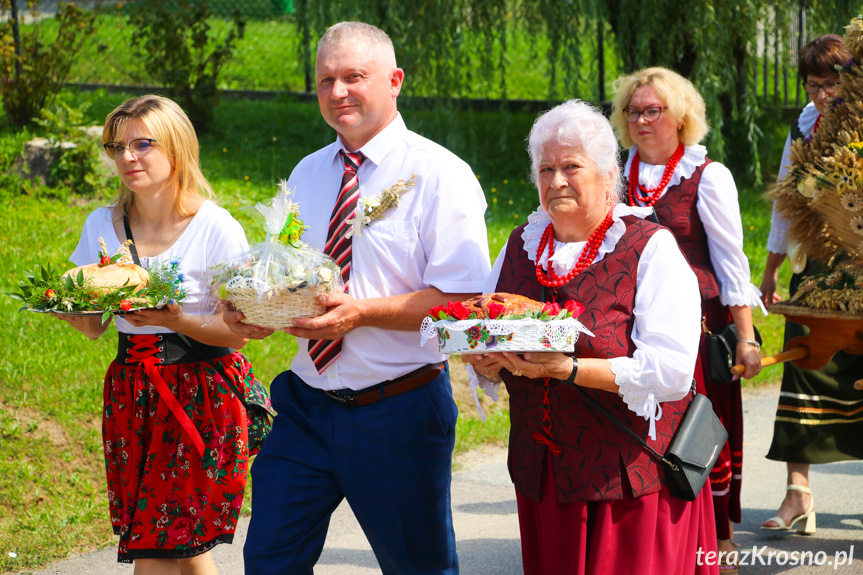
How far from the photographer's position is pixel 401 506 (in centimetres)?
323

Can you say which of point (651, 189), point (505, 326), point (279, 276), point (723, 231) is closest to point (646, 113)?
point (651, 189)

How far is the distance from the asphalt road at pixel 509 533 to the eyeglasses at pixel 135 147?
216cm

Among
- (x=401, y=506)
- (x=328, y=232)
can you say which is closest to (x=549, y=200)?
(x=328, y=232)

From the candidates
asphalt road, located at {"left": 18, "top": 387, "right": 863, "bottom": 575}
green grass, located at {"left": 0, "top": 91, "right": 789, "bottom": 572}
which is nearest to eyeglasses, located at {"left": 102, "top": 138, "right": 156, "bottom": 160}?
green grass, located at {"left": 0, "top": 91, "right": 789, "bottom": 572}

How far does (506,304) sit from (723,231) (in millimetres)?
1923

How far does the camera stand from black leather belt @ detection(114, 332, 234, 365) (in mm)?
3605

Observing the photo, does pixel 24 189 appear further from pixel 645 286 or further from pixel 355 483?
pixel 645 286

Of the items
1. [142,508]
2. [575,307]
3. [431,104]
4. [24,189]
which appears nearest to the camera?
[575,307]

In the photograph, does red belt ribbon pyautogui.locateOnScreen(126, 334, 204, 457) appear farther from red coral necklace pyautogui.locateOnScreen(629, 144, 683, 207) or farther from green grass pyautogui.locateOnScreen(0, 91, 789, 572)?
red coral necklace pyautogui.locateOnScreen(629, 144, 683, 207)

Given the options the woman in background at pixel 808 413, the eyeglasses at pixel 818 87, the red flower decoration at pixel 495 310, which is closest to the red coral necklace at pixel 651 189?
the woman in background at pixel 808 413

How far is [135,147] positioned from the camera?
360 centimetres

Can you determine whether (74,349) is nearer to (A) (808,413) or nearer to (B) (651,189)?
(B) (651,189)

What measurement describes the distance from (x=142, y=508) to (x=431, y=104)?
8364 mm

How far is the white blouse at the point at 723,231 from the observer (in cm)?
426
